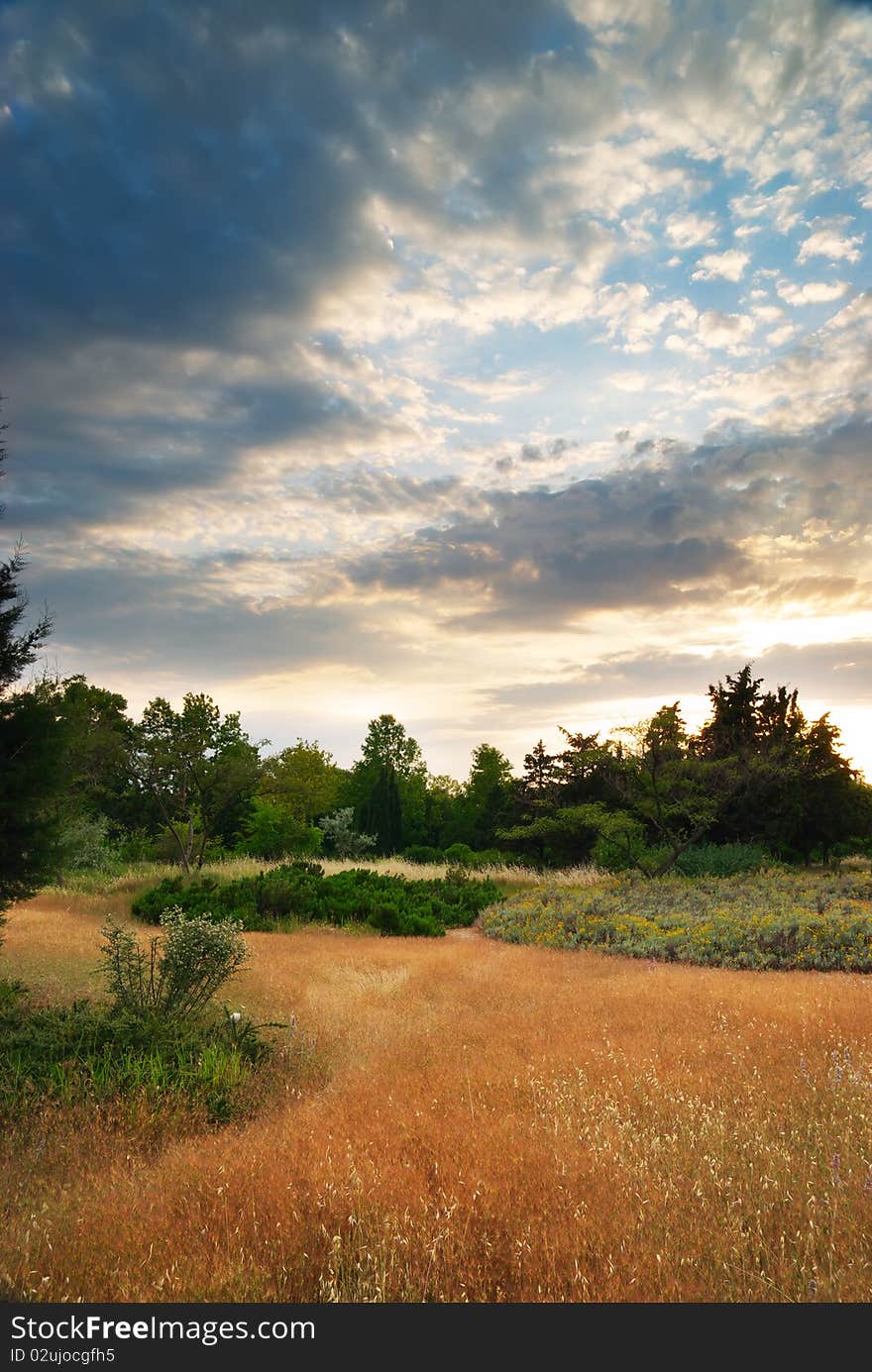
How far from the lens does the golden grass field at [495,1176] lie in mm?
3256

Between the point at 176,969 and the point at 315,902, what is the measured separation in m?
9.54

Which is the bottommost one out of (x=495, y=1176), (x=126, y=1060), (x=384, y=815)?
(x=126, y=1060)

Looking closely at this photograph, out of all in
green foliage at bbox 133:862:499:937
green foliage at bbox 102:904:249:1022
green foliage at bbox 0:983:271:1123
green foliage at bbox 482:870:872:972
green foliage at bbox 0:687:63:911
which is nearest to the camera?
green foliage at bbox 0:983:271:1123

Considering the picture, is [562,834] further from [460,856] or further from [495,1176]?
[495,1176]

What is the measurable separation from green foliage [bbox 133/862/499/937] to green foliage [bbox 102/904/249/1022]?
259 inches

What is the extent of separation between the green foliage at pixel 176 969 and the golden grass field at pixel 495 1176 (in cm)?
135

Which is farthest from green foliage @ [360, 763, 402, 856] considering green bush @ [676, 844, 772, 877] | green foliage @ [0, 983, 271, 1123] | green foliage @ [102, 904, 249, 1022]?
green foliage @ [0, 983, 271, 1123]

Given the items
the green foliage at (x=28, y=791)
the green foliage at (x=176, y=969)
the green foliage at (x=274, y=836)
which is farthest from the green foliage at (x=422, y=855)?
the green foliage at (x=176, y=969)

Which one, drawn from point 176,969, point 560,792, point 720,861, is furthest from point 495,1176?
point 560,792

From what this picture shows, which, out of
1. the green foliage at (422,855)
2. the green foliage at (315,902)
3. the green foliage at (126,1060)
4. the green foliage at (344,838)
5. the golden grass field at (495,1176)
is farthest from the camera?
the green foliage at (344,838)

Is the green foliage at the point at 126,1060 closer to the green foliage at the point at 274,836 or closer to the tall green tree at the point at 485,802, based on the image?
the green foliage at the point at 274,836

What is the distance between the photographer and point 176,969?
7.68m

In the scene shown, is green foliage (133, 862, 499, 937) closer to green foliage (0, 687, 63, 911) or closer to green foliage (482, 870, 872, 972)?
green foliage (482, 870, 872, 972)

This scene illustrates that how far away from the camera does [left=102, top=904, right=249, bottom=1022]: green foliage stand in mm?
7460
